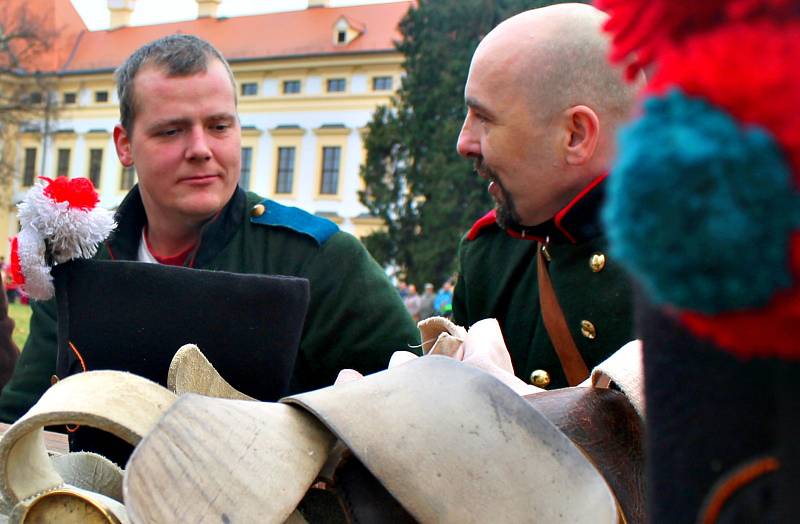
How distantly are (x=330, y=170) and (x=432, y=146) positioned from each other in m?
15.1

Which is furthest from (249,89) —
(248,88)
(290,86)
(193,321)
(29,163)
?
(193,321)

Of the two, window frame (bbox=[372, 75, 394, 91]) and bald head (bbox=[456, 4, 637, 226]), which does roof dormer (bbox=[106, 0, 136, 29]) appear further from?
bald head (bbox=[456, 4, 637, 226])

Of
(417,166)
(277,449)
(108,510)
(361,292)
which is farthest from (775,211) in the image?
(417,166)

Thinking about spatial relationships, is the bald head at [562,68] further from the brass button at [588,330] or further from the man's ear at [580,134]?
the brass button at [588,330]

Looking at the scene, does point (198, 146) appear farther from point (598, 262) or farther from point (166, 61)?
point (598, 262)

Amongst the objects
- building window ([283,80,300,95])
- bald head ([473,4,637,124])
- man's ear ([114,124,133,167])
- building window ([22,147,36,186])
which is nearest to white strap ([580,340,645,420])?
bald head ([473,4,637,124])

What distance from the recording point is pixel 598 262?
1765 millimetres

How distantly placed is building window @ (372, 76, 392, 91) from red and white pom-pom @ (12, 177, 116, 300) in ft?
114

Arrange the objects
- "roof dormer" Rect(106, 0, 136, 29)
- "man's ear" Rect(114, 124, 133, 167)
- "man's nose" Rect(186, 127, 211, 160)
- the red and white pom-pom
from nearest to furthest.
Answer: the red and white pom-pom
"man's nose" Rect(186, 127, 211, 160)
"man's ear" Rect(114, 124, 133, 167)
"roof dormer" Rect(106, 0, 136, 29)

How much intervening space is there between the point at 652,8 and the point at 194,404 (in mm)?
632

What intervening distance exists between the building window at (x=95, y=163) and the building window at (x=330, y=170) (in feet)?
33.9

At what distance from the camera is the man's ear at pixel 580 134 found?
5.61 ft

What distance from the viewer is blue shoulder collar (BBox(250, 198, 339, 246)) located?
7.14ft

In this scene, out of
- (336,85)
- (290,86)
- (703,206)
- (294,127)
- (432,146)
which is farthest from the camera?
(290,86)
